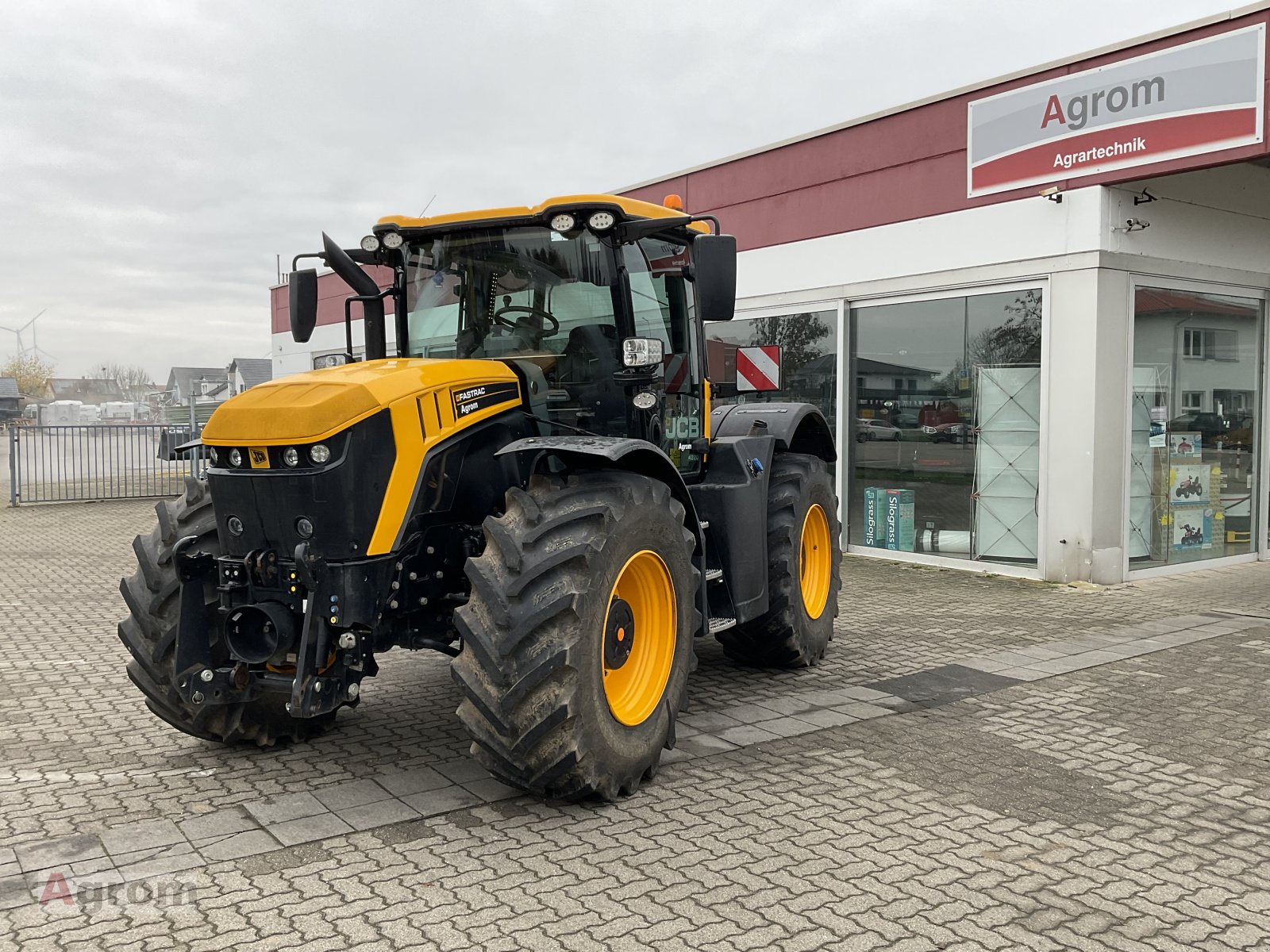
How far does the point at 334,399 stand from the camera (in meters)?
4.41

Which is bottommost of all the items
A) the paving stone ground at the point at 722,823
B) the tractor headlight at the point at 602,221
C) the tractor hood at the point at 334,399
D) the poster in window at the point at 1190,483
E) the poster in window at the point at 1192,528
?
the paving stone ground at the point at 722,823

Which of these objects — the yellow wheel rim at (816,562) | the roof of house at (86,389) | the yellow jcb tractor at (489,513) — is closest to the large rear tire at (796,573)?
the yellow wheel rim at (816,562)

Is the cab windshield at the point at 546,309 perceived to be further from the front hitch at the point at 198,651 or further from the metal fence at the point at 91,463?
the metal fence at the point at 91,463

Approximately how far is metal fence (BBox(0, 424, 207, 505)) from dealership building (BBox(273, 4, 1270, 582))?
11668mm

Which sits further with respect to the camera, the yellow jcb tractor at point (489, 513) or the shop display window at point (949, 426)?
the shop display window at point (949, 426)

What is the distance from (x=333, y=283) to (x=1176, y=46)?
18288 millimetres

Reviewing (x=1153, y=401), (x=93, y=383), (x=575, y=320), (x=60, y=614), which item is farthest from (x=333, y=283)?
(x=93, y=383)

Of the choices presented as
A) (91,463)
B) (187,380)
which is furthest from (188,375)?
(91,463)

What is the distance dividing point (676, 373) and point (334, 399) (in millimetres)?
2147

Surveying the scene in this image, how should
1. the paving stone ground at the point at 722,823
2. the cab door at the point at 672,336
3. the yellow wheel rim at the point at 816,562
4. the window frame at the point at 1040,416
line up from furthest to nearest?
the window frame at the point at 1040,416 < the yellow wheel rim at the point at 816,562 < the cab door at the point at 672,336 < the paving stone ground at the point at 722,823

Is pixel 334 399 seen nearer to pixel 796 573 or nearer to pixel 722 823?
pixel 722 823

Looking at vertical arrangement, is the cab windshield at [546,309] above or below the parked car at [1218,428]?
above

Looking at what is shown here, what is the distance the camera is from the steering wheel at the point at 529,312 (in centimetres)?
543

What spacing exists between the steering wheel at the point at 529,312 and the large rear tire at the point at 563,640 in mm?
957
